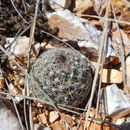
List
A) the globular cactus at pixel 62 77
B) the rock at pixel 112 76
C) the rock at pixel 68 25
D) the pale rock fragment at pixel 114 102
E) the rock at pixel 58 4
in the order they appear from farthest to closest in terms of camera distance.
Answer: the rock at pixel 58 4, the rock at pixel 68 25, the rock at pixel 112 76, the pale rock fragment at pixel 114 102, the globular cactus at pixel 62 77

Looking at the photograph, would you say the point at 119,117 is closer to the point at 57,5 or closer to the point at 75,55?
the point at 75,55

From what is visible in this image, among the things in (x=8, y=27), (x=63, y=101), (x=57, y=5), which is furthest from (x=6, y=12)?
(x=63, y=101)

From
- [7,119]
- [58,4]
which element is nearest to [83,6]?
[58,4]

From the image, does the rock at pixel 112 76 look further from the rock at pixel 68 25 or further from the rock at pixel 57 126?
the rock at pixel 57 126

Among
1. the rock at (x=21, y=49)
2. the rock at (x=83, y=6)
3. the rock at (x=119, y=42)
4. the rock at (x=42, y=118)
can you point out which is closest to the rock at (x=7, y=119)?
the rock at (x=42, y=118)

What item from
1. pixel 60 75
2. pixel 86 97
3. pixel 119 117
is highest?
pixel 60 75

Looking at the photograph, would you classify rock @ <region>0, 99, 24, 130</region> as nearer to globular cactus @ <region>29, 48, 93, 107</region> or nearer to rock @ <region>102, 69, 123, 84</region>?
globular cactus @ <region>29, 48, 93, 107</region>
